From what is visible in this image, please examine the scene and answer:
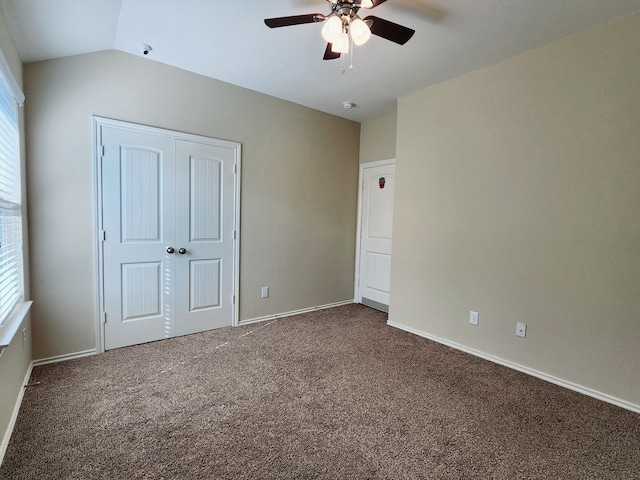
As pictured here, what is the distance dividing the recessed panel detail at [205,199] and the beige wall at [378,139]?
83.6 inches

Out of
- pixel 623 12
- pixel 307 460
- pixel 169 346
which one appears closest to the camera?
pixel 307 460

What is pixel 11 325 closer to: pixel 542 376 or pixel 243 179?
pixel 243 179

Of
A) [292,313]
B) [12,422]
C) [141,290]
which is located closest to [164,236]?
[141,290]

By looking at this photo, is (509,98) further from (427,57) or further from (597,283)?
(597,283)

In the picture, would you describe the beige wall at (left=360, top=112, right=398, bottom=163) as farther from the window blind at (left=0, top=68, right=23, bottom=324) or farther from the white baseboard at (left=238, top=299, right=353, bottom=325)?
the window blind at (left=0, top=68, right=23, bottom=324)

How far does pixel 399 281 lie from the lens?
367 cm

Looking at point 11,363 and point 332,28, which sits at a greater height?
point 332,28

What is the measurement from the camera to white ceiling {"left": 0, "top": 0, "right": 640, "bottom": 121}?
6.70ft

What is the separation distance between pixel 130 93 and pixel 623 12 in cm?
380

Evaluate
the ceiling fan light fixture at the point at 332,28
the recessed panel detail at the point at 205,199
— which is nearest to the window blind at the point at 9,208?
the recessed panel detail at the point at 205,199

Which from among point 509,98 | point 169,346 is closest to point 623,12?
point 509,98

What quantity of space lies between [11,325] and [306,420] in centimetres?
183

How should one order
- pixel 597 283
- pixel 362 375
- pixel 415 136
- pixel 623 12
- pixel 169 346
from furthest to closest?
pixel 415 136 → pixel 169 346 → pixel 362 375 → pixel 597 283 → pixel 623 12

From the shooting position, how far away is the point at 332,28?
178 centimetres
